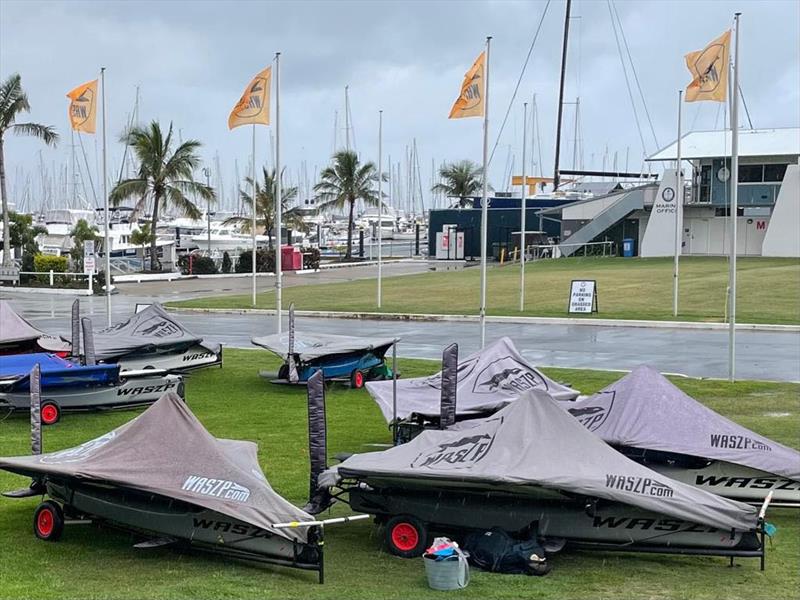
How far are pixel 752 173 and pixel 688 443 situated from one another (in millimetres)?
57234

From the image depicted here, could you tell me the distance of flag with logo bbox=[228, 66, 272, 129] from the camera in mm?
30812

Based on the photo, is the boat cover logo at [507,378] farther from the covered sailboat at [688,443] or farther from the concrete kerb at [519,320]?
the concrete kerb at [519,320]

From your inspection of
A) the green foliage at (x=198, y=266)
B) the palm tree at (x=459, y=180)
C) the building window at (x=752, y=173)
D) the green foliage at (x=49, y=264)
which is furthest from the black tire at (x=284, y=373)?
the palm tree at (x=459, y=180)

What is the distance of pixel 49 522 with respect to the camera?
1194cm

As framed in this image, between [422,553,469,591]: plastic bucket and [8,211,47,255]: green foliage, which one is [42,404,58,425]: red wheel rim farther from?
[8,211,47,255]: green foliage

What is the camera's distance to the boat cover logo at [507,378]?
57.3 feet

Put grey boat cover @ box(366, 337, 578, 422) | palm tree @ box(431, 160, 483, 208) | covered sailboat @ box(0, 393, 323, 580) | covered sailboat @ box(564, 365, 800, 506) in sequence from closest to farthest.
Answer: covered sailboat @ box(0, 393, 323, 580)
covered sailboat @ box(564, 365, 800, 506)
grey boat cover @ box(366, 337, 578, 422)
palm tree @ box(431, 160, 483, 208)

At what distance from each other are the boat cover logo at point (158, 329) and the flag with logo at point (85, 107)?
27.8ft

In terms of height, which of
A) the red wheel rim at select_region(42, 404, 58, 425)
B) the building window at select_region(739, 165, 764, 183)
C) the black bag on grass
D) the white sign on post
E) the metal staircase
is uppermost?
the building window at select_region(739, 165, 764, 183)

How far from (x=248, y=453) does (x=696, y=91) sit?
17462 mm

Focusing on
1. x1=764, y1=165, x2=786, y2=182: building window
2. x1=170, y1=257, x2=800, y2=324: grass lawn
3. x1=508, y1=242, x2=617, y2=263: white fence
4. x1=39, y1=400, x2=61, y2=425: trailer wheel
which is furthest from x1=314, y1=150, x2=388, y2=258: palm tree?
x1=39, y1=400, x2=61, y2=425: trailer wheel

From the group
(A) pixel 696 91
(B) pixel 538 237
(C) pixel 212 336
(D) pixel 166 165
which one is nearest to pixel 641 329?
(A) pixel 696 91

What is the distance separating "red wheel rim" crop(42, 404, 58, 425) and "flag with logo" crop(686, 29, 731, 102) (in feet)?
55.2

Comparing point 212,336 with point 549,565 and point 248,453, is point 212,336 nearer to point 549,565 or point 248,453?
point 248,453
